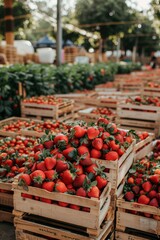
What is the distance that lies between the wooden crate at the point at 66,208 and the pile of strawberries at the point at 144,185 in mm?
445

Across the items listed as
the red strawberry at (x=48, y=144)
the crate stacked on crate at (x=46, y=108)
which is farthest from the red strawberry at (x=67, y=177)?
the crate stacked on crate at (x=46, y=108)

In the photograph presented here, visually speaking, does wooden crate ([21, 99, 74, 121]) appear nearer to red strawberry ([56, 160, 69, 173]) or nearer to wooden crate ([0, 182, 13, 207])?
wooden crate ([0, 182, 13, 207])

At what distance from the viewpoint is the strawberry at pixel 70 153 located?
342 cm

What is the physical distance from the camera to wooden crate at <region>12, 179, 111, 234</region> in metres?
3.04

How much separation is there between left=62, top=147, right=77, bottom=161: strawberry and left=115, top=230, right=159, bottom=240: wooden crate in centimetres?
111

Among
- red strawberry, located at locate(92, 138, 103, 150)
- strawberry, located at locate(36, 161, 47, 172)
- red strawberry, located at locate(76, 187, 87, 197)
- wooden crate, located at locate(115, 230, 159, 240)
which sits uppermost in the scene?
red strawberry, located at locate(92, 138, 103, 150)

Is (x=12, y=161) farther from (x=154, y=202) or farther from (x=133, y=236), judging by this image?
(x=154, y=202)

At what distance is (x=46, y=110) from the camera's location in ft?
25.8

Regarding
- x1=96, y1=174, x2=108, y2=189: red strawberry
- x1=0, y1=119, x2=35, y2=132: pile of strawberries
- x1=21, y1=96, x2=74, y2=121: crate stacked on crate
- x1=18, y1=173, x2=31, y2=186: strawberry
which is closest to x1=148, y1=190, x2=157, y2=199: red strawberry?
x1=96, y1=174, x2=108, y2=189: red strawberry

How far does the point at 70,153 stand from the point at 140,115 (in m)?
4.10

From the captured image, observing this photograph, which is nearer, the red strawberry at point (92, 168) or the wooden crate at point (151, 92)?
the red strawberry at point (92, 168)

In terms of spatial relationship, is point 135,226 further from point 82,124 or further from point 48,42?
point 48,42

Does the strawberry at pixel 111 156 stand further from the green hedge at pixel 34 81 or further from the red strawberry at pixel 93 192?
the green hedge at pixel 34 81

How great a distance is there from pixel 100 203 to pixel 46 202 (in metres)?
0.60
